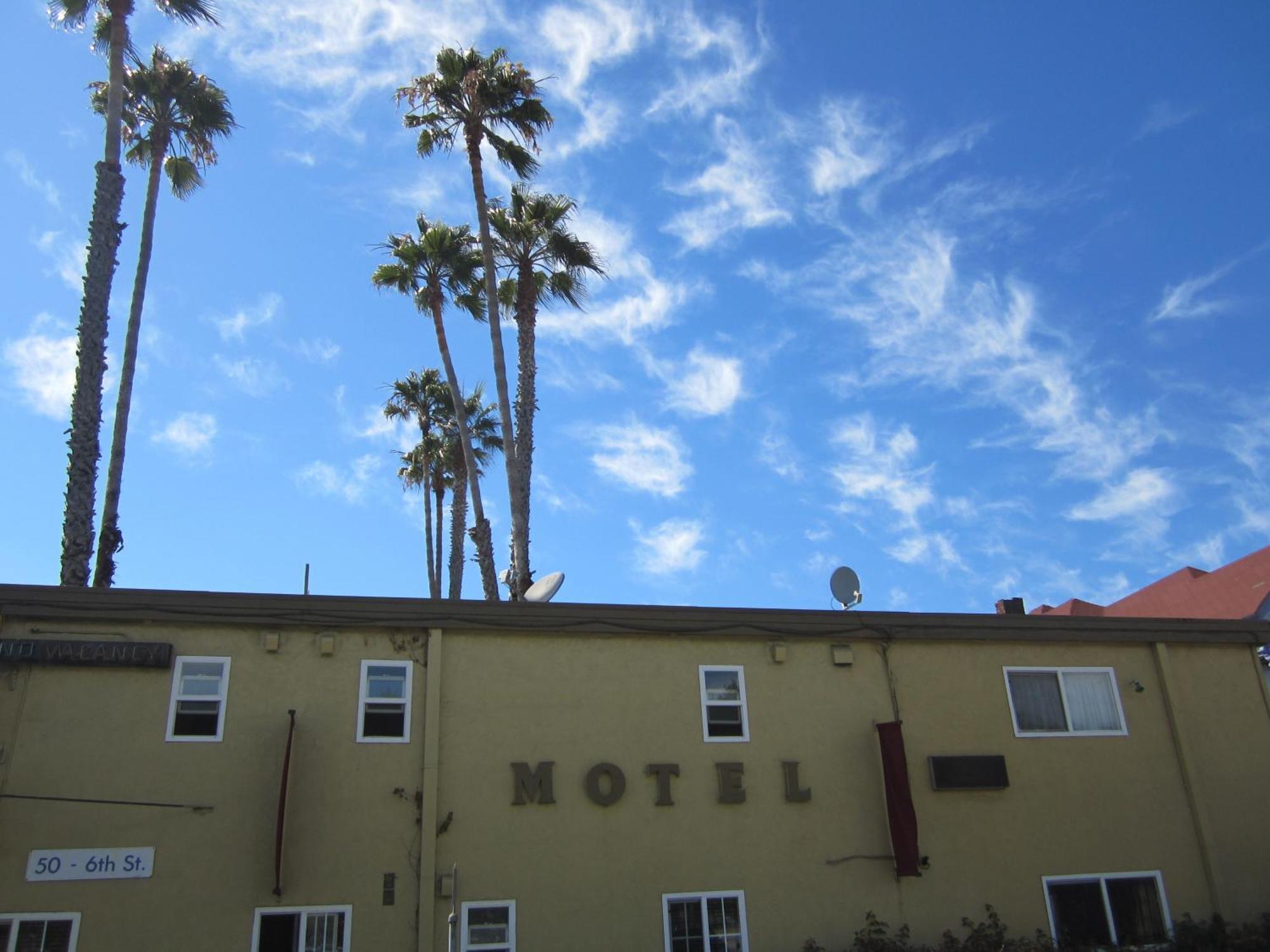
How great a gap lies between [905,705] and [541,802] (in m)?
5.58

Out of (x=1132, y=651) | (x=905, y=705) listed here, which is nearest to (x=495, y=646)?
(x=905, y=705)

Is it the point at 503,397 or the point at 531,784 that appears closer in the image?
the point at 531,784

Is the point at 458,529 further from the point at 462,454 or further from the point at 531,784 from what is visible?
the point at 531,784

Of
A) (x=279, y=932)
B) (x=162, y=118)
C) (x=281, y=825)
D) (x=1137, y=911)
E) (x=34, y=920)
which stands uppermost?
(x=162, y=118)

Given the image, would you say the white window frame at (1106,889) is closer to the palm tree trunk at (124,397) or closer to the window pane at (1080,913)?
the window pane at (1080,913)

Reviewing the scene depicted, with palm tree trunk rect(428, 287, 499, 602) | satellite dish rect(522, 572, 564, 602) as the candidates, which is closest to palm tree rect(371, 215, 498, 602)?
palm tree trunk rect(428, 287, 499, 602)

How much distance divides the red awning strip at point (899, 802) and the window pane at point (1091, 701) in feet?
10.3

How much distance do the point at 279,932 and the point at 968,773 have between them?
373 inches

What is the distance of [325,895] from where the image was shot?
13.2 metres

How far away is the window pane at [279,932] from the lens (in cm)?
1288

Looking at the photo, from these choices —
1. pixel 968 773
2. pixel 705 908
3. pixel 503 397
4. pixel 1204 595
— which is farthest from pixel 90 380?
pixel 1204 595

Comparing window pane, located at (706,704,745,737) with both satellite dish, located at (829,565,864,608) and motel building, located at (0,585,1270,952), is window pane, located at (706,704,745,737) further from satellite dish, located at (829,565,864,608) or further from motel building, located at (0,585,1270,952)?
satellite dish, located at (829,565,864,608)

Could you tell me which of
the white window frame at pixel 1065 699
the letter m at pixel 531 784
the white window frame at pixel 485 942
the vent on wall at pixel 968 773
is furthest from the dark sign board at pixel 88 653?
the white window frame at pixel 1065 699

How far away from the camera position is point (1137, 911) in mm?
15781
